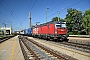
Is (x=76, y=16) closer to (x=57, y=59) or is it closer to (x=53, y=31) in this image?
(x=53, y=31)

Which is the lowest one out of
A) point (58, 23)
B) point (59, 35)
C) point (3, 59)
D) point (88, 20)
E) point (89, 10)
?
point (3, 59)

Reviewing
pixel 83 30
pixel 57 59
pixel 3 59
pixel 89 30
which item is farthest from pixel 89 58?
pixel 83 30

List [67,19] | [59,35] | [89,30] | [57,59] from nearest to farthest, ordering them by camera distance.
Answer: [57,59] → [59,35] → [89,30] → [67,19]

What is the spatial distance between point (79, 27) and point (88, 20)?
320 inches

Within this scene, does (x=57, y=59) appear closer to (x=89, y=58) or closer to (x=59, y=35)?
(x=89, y=58)

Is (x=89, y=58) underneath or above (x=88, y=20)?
underneath

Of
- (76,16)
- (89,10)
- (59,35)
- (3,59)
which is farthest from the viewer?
(76,16)

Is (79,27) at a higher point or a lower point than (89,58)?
higher

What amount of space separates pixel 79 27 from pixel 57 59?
61838 millimetres

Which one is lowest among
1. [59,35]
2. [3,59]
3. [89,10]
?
[3,59]

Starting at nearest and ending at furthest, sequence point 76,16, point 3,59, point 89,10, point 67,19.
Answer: point 3,59 < point 89,10 < point 76,16 < point 67,19

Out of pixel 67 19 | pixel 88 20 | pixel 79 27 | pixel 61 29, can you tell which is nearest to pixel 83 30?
pixel 79 27

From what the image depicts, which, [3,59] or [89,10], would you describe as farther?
[89,10]

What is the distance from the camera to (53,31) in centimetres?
2641
